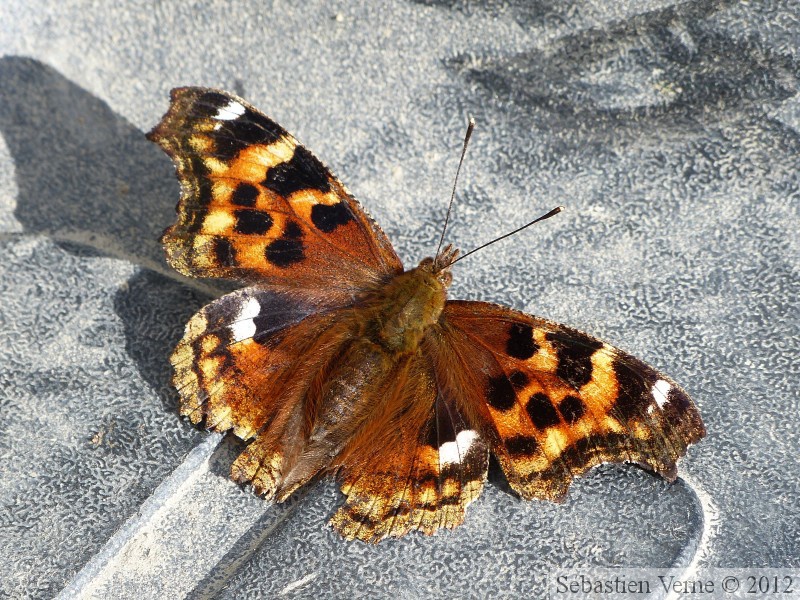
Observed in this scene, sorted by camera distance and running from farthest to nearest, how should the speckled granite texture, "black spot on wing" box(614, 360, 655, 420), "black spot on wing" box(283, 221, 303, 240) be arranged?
"black spot on wing" box(283, 221, 303, 240)
the speckled granite texture
"black spot on wing" box(614, 360, 655, 420)

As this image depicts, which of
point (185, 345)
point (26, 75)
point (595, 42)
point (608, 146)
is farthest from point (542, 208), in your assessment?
point (26, 75)

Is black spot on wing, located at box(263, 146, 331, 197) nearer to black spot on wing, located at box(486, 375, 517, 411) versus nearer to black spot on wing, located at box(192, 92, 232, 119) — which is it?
black spot on wing, located at box(192, 92, 232, 119)

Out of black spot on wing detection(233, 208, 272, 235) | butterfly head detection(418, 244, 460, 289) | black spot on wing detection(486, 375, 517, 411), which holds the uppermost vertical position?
butterfly head detection(418, 244, 460, 289)

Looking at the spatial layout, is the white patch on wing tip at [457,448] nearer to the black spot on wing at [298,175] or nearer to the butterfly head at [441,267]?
the butterfly head at [441,267]

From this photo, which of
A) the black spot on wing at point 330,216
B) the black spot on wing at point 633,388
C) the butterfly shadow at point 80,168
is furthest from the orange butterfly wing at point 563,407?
the butterfly shadow at point 80,168

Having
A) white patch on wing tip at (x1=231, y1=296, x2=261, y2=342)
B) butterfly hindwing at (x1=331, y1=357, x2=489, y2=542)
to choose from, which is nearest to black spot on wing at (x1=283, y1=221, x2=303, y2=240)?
white patch on wing tip at (x1=231, y1=296, x2=261, y2=342)

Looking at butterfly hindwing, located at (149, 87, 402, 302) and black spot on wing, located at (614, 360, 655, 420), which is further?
butterfly hindwing, located at (149, 87, 402, 302)

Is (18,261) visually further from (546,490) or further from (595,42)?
(595,42)
